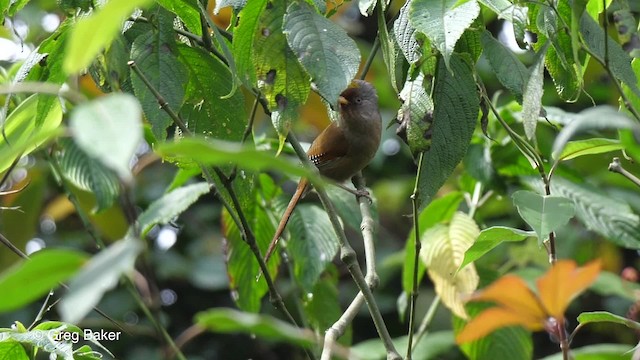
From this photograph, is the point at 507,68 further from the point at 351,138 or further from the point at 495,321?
the point at 351,138

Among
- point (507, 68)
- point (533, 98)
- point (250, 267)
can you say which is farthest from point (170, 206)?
point (533, 98)

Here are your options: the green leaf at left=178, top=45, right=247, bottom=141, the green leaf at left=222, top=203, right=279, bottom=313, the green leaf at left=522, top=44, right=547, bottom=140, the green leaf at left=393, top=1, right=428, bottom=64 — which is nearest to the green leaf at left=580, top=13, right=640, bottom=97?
the green leaf at left=522, top=44, right=547, bottom=140

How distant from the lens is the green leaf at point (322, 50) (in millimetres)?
1652

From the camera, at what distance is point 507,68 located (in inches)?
68.6

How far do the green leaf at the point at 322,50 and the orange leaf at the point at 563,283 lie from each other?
799 mm

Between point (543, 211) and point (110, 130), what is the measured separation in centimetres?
85

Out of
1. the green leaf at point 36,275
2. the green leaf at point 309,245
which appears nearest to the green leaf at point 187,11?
the green leaf at point 309,245

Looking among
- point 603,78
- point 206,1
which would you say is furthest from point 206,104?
point 603,78

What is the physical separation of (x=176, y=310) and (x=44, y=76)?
12.6 ft

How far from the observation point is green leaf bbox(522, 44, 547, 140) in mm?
1578

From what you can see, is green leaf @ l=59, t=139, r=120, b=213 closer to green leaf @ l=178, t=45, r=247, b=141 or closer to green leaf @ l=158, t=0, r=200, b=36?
green leaf @ l=178, t=45, r=247, b=141

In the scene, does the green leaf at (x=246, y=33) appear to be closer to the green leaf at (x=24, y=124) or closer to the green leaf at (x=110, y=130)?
the green leaf at (x=24, y=124)

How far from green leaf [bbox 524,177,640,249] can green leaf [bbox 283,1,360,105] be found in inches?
53.0

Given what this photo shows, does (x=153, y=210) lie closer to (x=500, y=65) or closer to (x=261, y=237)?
(x=261, y=237)
